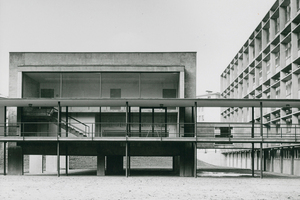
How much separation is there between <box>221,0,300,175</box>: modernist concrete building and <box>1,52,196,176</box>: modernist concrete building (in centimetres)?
Result: 561

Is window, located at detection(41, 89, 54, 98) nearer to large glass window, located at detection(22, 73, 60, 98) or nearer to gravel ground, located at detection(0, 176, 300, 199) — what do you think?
large glass window, located at detection(22, 73, 60, 98)

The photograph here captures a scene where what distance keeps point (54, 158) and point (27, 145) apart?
414 inches

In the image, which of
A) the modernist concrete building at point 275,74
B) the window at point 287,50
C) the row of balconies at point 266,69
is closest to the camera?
the modernist concrete building at point 275,74

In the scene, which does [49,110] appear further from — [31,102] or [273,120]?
[273,120]

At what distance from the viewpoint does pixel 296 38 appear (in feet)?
124

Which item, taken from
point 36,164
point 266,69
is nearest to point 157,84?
point 36,164

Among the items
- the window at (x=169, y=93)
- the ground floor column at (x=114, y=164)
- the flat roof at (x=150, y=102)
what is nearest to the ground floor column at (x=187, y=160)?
the flat roof at (x=150, y=102)

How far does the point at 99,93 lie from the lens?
33.6m

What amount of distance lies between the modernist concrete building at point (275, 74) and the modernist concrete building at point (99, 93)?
5611 millimetres

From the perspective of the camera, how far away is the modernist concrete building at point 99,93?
32.7 meters

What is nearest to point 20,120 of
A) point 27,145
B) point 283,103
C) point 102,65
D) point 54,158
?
point 27,145

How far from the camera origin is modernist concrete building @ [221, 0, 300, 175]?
37.9 m

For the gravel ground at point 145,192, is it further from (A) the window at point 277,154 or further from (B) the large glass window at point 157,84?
(A) the window at point 277,154

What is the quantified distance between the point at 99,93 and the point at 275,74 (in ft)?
57.6
